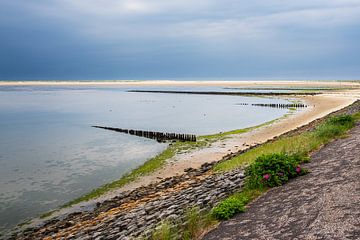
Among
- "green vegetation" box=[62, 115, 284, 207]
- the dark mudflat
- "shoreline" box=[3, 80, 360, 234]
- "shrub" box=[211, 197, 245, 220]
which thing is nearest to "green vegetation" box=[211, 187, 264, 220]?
"shrub" box=[211, 197, 245, 220]

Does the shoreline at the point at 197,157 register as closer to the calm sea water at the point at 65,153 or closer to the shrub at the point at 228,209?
the calm sea water at the point at 65,153

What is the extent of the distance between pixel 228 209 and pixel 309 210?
2111 millimetres

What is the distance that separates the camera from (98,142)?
35656mm

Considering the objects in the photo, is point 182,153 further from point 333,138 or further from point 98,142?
point 333,138

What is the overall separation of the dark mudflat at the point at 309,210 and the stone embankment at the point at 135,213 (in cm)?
214

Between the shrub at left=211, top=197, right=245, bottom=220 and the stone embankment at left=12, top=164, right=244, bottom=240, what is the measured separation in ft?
4.36

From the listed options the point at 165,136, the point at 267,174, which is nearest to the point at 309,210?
the point at 267,174

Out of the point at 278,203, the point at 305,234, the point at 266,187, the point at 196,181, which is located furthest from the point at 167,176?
the point at 305,234

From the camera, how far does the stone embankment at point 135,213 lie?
11789mm

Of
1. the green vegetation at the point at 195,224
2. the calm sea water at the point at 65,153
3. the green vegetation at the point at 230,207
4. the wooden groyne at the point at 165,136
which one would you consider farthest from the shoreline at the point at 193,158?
the green vegetation at the point at 230,207

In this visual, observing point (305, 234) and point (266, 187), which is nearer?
point (305, 234)

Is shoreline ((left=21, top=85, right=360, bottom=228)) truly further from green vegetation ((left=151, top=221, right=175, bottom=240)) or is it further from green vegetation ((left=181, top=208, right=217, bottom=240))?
green vegetation ((left=181, top=208, right=217, bottom=240))

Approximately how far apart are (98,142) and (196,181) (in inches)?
785

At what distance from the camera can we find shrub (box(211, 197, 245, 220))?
31.7ft
